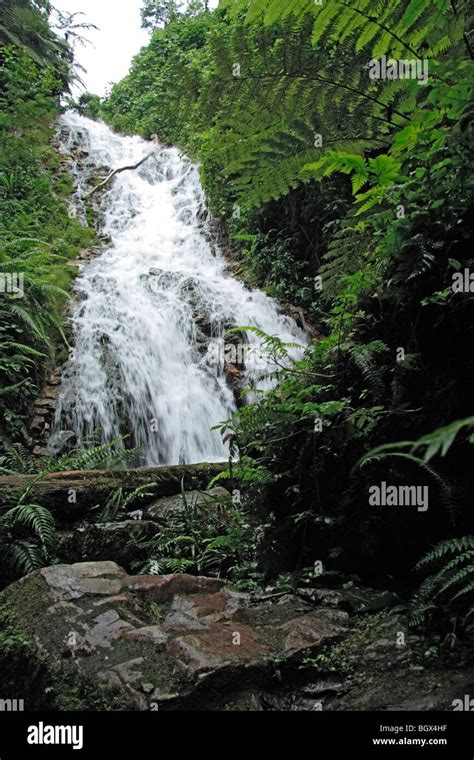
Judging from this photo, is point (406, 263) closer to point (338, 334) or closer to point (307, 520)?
point (338, 334)

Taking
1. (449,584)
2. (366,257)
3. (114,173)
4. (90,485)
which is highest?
(114,173)

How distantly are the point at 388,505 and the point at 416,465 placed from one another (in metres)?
0.25

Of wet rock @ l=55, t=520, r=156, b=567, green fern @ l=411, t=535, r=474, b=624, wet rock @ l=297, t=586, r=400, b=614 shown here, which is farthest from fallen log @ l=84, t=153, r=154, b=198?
green fern @ l=411, t=535, r=474, b=624

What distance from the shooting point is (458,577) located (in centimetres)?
179

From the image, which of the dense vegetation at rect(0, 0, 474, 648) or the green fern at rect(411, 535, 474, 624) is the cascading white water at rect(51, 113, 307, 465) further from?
the green fern at rect(411, 535, 474, 624)

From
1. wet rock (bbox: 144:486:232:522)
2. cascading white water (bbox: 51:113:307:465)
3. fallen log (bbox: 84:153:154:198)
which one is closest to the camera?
wet rock (bbox: 144:486:232:522)

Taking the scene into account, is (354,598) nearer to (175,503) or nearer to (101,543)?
(101,543)

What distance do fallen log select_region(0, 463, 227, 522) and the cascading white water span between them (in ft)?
4.76

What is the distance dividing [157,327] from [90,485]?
4845 mm

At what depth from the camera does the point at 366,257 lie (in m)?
3.03

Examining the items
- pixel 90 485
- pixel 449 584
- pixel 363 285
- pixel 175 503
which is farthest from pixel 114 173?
pixel 449 584

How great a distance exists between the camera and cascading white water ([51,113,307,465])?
7012 millimetres

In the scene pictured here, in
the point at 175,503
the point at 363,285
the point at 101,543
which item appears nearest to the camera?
the point at 363,285

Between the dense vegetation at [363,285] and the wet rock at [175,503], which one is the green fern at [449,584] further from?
the wet rock at [175,503]
